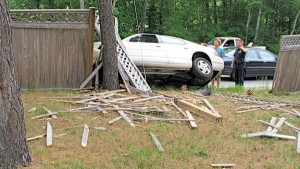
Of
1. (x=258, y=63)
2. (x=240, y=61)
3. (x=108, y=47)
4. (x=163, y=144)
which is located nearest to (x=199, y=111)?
(x=163, y=144)

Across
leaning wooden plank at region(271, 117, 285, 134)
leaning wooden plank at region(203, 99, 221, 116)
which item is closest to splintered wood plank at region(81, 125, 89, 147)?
leaning wooden plank at region(203, 99, 221, 116)

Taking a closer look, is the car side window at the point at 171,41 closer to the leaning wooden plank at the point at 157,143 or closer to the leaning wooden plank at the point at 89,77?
the leaning wooden plank at the point at 89,77

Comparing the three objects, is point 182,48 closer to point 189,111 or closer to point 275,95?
point 275,95

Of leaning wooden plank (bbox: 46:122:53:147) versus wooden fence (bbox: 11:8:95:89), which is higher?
wooden fence (bbox: 11:8:95:89)

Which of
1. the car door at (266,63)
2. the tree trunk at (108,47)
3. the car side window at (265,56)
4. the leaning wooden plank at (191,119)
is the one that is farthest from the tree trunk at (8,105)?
the car side window at (265,56)

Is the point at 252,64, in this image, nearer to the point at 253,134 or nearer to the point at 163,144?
the point at 253,134

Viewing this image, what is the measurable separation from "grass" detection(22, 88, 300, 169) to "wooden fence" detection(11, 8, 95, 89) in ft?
8.64

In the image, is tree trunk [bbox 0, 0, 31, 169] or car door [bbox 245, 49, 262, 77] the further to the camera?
car door [bbox 245, 49, 262, 77]

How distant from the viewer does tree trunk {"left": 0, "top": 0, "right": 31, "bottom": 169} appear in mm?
4215

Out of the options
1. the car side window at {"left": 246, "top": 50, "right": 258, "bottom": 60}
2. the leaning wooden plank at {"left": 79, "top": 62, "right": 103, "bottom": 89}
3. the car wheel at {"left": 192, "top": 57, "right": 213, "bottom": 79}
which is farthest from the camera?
the car side window at {"left": 246, "top": 50, "right": 258, "bottom": 60}

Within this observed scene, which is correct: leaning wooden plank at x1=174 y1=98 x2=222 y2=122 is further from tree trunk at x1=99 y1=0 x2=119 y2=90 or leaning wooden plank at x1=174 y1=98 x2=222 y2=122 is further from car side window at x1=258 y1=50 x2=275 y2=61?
car side window at x1=258 y1=50 x2=275 y2=61

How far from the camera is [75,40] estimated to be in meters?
9.84

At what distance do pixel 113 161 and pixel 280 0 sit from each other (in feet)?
83.9

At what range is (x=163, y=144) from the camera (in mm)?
5609
